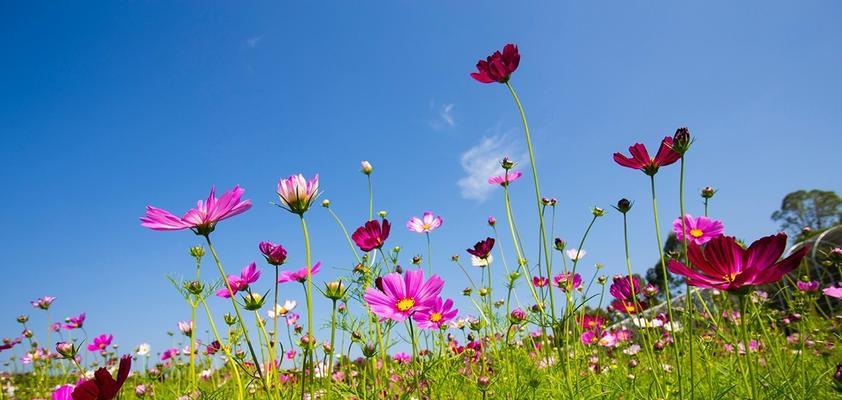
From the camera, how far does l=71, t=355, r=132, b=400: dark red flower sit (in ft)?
1.92

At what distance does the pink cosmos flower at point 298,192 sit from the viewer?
0.85 meters

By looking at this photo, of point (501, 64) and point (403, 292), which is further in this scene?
point (501, 64)

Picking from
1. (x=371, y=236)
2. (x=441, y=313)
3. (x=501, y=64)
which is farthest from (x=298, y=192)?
(x=441, y=313)

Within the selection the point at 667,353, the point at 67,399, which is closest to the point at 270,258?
the point at 67,399

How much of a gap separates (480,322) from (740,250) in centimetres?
129

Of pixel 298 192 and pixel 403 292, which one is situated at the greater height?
pixel 298 192

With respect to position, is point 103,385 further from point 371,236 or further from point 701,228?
point 701,228

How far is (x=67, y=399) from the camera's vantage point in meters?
0.72

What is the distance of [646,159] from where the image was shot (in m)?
1.04

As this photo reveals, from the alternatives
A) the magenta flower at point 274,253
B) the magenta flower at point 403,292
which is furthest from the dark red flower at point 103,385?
the magenta flower at point 403,292

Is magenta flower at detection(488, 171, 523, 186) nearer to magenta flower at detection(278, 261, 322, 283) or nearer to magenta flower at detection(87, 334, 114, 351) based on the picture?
magenta flower at detection(278, 261, 322, 283)

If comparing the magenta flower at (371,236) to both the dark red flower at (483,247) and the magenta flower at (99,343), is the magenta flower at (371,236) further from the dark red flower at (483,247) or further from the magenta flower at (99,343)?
the magenta flower at (99,343)

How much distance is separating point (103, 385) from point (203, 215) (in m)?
0.31

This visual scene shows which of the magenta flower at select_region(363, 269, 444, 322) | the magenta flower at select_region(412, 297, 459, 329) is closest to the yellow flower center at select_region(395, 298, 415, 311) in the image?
the magenta flower at select_region(363, 269, 444, 322)
